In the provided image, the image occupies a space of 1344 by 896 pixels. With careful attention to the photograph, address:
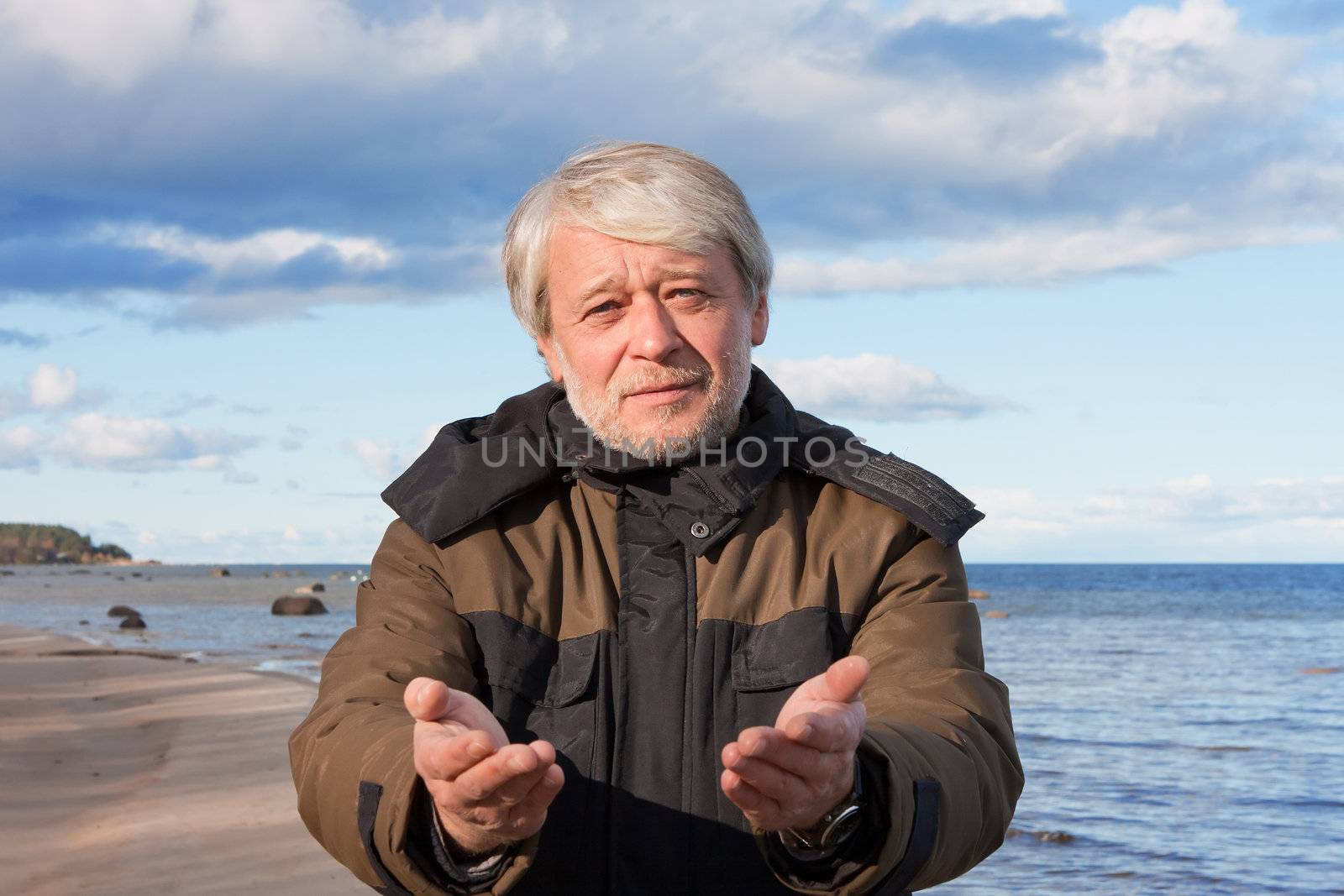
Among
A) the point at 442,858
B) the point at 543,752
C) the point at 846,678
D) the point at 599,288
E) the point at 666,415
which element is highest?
the point at 599,288

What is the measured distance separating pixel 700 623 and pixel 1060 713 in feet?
48.9

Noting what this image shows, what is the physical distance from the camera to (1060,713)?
16.4 m

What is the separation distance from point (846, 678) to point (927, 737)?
1.59ft

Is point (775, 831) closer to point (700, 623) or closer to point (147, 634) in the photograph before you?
point (700, 623)

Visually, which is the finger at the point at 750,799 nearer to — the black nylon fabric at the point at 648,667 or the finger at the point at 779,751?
the finger at the point at 779,751

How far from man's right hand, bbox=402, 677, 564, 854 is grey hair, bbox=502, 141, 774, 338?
1242 mm

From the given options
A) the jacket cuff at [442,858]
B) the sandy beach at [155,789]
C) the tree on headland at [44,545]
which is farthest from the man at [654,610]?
the tree on headland at [44,545]

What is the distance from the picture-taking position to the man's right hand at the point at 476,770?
1.90 metres

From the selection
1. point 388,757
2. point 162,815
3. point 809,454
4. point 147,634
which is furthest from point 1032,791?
point 147,634

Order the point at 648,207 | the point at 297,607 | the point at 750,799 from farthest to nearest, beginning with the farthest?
the point at 297,607, the point at 648,207, the point at 750,799

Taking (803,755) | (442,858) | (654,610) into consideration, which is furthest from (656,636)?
(803,755)

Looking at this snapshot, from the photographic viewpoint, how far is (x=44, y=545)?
468ft

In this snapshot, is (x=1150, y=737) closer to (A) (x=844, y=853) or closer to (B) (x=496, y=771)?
(A) (x=844, y=853)

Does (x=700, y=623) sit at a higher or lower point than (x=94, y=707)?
higher
